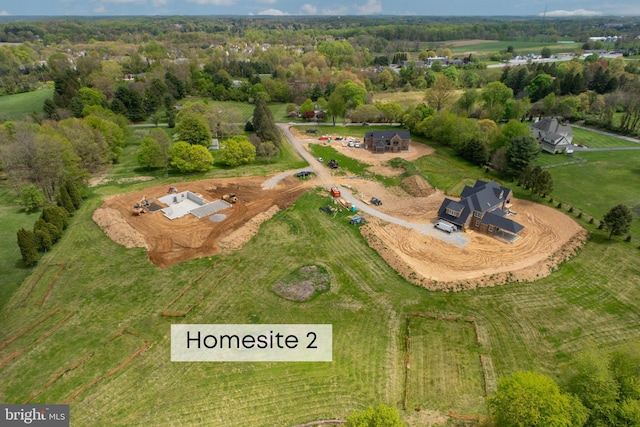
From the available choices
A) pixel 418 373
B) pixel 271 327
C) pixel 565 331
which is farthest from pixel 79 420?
pixel 565 331

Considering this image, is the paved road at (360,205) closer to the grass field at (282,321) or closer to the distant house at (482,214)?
the distant house at (482,214)

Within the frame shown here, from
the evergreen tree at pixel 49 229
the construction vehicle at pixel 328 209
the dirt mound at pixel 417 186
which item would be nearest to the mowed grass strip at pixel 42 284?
the evergreen tree at pixel 49 229

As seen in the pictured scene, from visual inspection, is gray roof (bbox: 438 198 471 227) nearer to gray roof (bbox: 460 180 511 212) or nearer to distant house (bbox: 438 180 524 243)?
distant house (bbox: 438 180 524 243)

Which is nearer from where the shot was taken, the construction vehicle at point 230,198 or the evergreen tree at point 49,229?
the evergreen tree at point 49,229

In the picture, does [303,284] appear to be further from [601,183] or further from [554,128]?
[554,128]

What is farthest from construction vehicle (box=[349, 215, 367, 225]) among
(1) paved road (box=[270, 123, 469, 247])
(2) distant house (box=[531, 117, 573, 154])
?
(2) distant house (box=[531, 117, 573, 154])

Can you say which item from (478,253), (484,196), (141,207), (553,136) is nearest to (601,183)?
(553,136)
